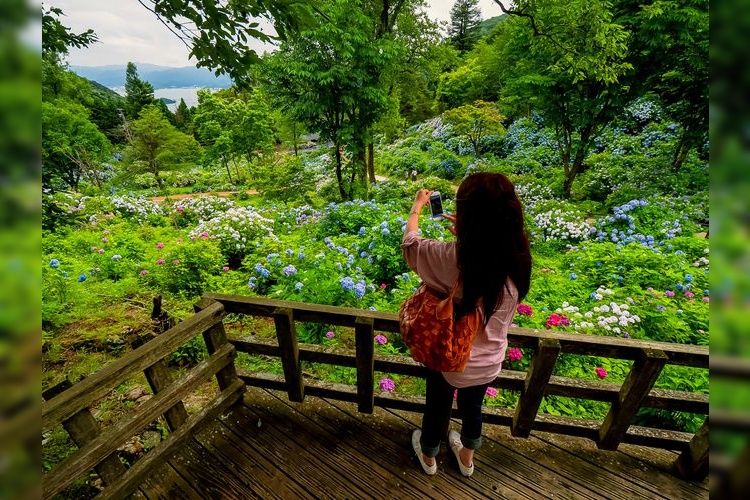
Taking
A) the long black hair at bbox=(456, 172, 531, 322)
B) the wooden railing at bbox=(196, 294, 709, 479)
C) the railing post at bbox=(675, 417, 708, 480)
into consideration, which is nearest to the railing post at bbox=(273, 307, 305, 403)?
the wooden railing at bbox=(196, 294, 709, 479)

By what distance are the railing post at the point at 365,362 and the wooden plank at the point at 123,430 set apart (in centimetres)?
107

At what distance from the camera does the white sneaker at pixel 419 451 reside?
2334 millimetres

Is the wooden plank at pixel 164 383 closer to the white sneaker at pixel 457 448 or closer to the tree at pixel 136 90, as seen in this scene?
the white sneaker at pixel 457 448

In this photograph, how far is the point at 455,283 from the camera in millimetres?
1740

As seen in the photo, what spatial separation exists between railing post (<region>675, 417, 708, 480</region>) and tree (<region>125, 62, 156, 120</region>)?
49.1 m

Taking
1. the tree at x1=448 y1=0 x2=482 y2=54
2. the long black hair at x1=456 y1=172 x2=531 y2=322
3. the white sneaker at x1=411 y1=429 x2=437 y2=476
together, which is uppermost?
the tree at x1=448 y1=0 x2=482 y2=54

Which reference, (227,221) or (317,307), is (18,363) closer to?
(317,307)

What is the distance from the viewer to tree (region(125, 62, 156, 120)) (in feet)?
130

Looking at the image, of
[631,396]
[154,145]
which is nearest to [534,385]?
[631,396]

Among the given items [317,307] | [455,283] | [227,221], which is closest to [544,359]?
[455,283]

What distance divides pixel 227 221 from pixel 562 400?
6.49 m

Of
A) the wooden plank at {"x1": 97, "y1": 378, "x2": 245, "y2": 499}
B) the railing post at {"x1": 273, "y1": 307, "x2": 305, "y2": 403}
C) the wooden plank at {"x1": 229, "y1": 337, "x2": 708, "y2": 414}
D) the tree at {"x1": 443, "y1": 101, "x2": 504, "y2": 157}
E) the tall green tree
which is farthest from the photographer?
the tree at {"x1": 443, "y1": 101, "x2": 504, "y2": 157}

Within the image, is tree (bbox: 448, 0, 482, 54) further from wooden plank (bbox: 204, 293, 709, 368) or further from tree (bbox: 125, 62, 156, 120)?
wooden plank (bbox: 204, 293, 709, 368)

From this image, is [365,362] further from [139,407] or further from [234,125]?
[234,125]
